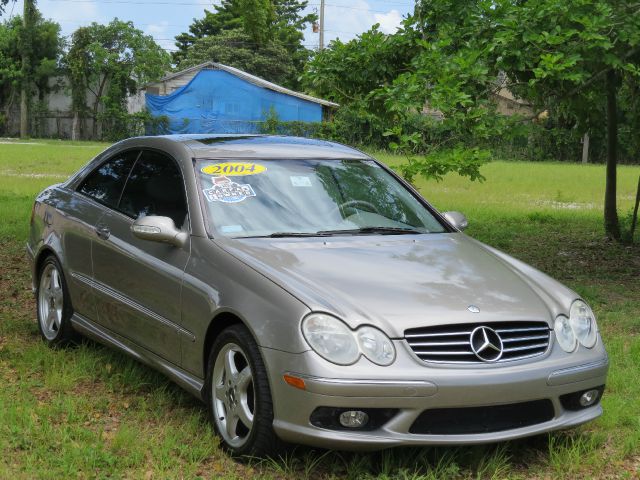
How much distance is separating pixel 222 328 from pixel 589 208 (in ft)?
54.4

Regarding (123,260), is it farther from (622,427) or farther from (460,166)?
(460,166)

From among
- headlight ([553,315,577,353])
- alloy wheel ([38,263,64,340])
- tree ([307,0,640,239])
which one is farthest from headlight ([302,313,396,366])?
tree ([307,0,640,239])

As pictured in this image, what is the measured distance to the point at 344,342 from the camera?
3920 millimetres

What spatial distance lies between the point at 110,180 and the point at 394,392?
117 inches

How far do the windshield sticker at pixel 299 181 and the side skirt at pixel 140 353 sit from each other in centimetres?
123

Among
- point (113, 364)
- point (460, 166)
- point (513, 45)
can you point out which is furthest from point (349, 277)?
point (513, 45)

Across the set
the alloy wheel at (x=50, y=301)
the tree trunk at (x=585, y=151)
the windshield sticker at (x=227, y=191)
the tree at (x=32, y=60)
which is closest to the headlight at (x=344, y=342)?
the windshield sticker at (x=227, y=191)

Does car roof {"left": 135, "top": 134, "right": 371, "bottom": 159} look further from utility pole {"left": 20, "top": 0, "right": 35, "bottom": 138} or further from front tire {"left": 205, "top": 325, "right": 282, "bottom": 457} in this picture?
utility pole {"left": 20, "top": 0, "right": 35, "bottom": 138}

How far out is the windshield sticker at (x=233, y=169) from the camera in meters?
5.22

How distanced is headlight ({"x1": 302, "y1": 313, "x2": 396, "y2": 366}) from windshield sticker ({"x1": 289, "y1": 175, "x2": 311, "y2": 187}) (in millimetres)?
1459

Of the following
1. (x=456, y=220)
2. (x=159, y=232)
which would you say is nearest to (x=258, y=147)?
(x=159, y=232)

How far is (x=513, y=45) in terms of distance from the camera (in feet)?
27.6

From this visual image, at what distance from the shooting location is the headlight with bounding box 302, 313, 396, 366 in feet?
12.8

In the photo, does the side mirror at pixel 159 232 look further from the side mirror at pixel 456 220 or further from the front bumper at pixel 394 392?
the side mirror at pixel 456 220
